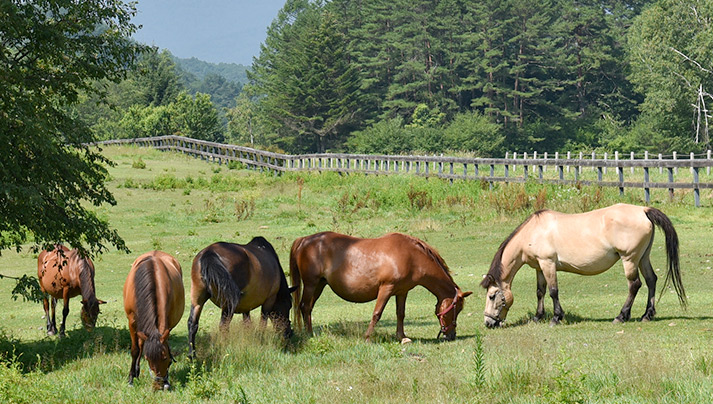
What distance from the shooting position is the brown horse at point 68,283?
38.6ft

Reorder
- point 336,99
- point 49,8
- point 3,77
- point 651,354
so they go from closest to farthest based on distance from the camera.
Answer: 1. point 651,354
2. point 3,77
3. point 49,8
4. point 336,99

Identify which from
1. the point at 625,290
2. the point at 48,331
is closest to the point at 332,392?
the point at 48,331

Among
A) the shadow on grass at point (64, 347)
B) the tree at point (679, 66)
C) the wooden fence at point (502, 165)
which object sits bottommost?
the shadow on grass at point (64, 347)

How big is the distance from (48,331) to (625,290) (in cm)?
1013

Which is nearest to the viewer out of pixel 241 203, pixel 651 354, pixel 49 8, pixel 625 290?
pixel 651 354

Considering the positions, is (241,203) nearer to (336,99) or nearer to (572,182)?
(572,182)

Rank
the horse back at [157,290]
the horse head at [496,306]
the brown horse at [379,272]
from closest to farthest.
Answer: the horse back at [157,290] < the brown horse at [379,272] < the horse head at [496,306]

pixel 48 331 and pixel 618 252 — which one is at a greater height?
pixel 618 252

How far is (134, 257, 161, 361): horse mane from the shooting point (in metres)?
8.09

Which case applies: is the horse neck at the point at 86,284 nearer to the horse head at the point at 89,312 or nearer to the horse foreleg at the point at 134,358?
the horse head at the point at 89,312

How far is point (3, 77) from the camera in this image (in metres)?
10.1

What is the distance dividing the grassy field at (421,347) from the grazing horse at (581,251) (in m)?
0.42

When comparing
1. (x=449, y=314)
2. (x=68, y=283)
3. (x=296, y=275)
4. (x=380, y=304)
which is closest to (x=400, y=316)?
(x=380, y=304)

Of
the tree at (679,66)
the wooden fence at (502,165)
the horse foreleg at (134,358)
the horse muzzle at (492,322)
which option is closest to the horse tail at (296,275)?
the horse muzzle at (492,322)
